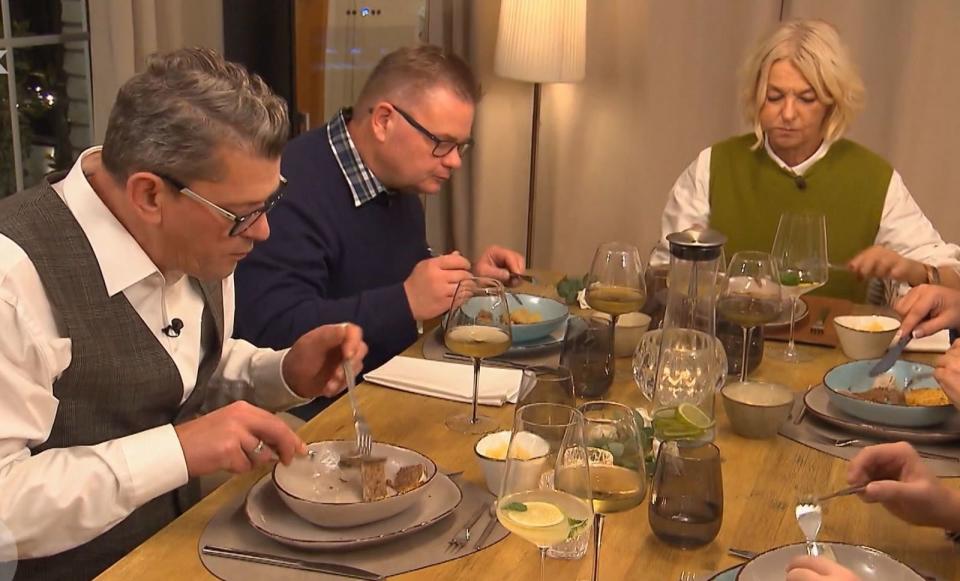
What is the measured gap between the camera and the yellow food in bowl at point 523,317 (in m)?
2.02

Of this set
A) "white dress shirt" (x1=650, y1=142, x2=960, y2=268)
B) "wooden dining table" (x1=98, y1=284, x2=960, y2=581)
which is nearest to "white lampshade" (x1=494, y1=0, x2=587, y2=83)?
"white dress shirt" (x1=650, y1=142, x2=960, y2=268)

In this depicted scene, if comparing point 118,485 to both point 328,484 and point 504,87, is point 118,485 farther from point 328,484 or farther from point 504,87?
point 504,87

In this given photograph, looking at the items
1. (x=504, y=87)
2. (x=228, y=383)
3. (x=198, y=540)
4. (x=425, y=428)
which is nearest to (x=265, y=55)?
(x=504, y=87)

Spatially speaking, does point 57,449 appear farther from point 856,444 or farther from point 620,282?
point 856,444

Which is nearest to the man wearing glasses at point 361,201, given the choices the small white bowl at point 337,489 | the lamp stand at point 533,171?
the small white bowl at point 337,489

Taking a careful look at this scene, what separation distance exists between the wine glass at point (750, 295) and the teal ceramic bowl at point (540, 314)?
13.0 inches

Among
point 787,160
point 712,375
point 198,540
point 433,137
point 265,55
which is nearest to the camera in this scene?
point 198,540

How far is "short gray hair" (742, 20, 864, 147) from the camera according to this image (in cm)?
263

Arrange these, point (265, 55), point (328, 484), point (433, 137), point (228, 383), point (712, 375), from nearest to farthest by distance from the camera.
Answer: point (328, 484) → point (712, 375) → point (228, 383) → point (433, 137) → point (265, 55)

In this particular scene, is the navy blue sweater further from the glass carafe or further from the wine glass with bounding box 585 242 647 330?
the glass carafe

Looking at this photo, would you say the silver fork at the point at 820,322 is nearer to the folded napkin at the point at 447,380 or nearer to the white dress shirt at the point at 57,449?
the folded napkin at the point at 447,380

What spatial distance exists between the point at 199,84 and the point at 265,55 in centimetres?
250

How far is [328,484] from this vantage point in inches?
55.1

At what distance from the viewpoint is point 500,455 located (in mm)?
1414
